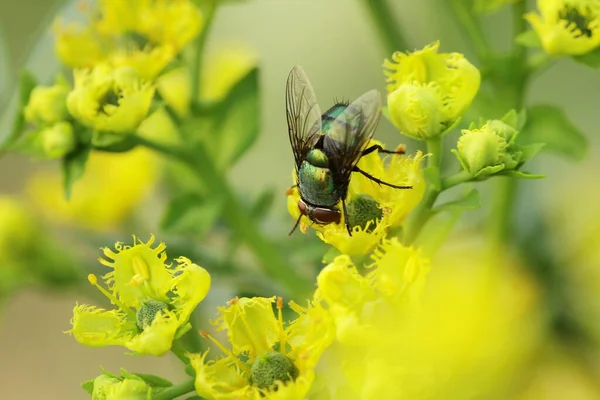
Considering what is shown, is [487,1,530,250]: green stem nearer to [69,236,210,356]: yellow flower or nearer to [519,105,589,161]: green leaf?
[519,105,589,161]: green leaf

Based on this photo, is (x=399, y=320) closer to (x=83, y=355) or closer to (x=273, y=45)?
(x=273, y=45)

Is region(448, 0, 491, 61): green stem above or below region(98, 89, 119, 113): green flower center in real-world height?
below

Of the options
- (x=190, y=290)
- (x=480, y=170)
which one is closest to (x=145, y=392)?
(x=190, y=290)

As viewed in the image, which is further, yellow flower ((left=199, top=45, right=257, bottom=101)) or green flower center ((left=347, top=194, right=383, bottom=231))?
yellow flower ((left=199, top=45, right=257, bottom=101))

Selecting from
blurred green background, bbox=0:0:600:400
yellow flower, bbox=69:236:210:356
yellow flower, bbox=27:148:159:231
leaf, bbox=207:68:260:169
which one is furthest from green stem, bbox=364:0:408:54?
yellow flower, bbox=27:148:159:231

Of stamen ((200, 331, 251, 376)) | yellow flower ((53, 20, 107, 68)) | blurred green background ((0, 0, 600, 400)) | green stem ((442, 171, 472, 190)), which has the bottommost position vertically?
blurred green background ((0, 0, 600, 400))

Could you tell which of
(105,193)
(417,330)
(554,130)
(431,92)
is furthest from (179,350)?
(105,193)
